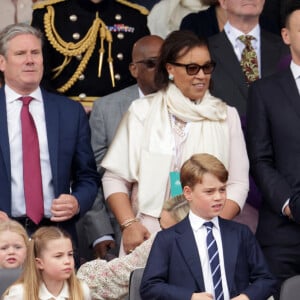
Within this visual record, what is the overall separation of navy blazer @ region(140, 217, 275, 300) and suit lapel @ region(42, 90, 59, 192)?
1.04 metres

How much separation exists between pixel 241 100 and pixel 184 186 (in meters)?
1.57

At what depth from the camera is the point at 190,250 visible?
711 cm

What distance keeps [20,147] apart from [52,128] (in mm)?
220

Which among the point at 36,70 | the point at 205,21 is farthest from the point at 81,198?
the point at 205,21

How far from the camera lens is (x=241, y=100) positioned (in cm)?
873

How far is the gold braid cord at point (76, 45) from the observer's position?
29.9 ft

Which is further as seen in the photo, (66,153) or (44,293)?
(66,153)

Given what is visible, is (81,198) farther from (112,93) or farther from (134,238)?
(112,93)

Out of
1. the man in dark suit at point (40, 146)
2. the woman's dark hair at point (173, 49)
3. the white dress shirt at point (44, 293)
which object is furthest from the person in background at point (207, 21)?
the white dress shirt at point (44, 293)

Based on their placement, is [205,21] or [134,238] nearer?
[134,238]

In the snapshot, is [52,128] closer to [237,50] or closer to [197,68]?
[197,68]

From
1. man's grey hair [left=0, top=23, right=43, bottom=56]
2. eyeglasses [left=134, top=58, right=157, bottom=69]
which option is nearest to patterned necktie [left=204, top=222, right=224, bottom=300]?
man's grey hair [left=0, top=23, right=43, bottom=56]

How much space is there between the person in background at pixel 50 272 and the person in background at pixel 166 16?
117 inches

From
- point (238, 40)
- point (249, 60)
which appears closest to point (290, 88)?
point (249, 60)
